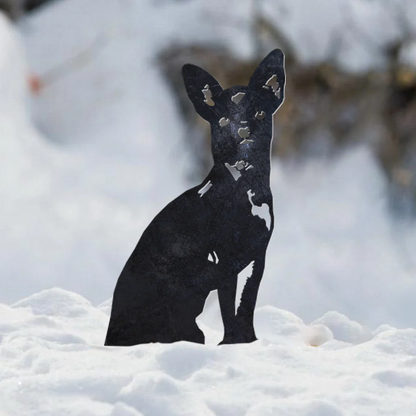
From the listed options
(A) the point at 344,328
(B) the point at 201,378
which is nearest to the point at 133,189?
(A) the point at 344,328

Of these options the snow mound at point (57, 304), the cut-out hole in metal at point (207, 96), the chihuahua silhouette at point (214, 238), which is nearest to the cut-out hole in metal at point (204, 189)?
the chihuahua silhouette at point (214, 238)

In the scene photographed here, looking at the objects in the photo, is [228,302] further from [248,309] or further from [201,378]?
[201,378]

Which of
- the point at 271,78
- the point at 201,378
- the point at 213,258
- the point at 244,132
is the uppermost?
the point at 271,78

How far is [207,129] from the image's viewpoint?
414 cm

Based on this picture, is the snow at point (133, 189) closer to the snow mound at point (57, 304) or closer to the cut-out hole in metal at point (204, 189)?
the snow mound at point (57, 304)

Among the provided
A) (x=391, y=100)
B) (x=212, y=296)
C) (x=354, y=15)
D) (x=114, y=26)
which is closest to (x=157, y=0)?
(x=114, y=26)

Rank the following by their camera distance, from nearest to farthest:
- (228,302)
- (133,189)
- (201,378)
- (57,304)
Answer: (201,378) < (228,302) < (57,304) < (133,189)

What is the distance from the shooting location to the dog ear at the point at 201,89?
160cm

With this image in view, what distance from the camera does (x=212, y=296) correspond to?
3.60 metres

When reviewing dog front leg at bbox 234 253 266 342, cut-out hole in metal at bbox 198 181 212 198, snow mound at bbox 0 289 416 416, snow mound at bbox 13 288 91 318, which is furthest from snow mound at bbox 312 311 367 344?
snow mound at bbox 13 288 91 318

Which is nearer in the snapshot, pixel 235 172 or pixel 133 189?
pixel 235 172

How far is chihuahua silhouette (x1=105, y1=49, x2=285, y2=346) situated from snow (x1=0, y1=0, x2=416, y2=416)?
3.6 inches

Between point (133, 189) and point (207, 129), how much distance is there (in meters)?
0.72

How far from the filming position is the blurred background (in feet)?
12.0
